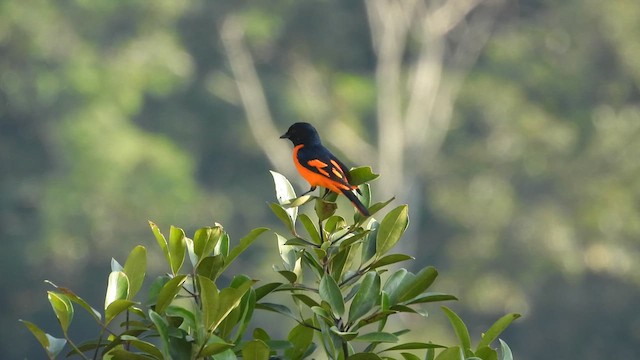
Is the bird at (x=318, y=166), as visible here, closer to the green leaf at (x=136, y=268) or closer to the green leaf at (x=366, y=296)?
the green leaf at (x=366, y=296)

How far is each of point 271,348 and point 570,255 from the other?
22.8 metres

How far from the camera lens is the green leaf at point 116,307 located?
7.25 feet


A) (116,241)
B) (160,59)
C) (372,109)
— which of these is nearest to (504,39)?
(372,109)

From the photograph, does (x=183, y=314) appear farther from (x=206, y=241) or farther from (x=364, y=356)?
(x=364, y=356)

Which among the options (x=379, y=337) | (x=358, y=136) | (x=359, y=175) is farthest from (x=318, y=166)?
(x=358, y=136)

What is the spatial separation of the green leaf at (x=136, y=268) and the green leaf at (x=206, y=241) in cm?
10

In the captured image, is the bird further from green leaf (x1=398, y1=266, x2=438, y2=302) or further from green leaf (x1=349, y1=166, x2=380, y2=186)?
green leaf (x1=398, y1=266, x2=438, y2=302)

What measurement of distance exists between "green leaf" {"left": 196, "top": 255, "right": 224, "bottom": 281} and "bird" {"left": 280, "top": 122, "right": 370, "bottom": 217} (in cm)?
27

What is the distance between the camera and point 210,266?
232cm

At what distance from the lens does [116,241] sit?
938 inches

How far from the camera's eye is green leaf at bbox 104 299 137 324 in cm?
221

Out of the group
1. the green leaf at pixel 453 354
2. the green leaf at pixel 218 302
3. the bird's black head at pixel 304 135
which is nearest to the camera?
the green leaf at pixel 218 302

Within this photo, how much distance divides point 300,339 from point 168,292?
307mm

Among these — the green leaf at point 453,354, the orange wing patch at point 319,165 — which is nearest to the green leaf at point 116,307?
the green leaf at point 453,354
